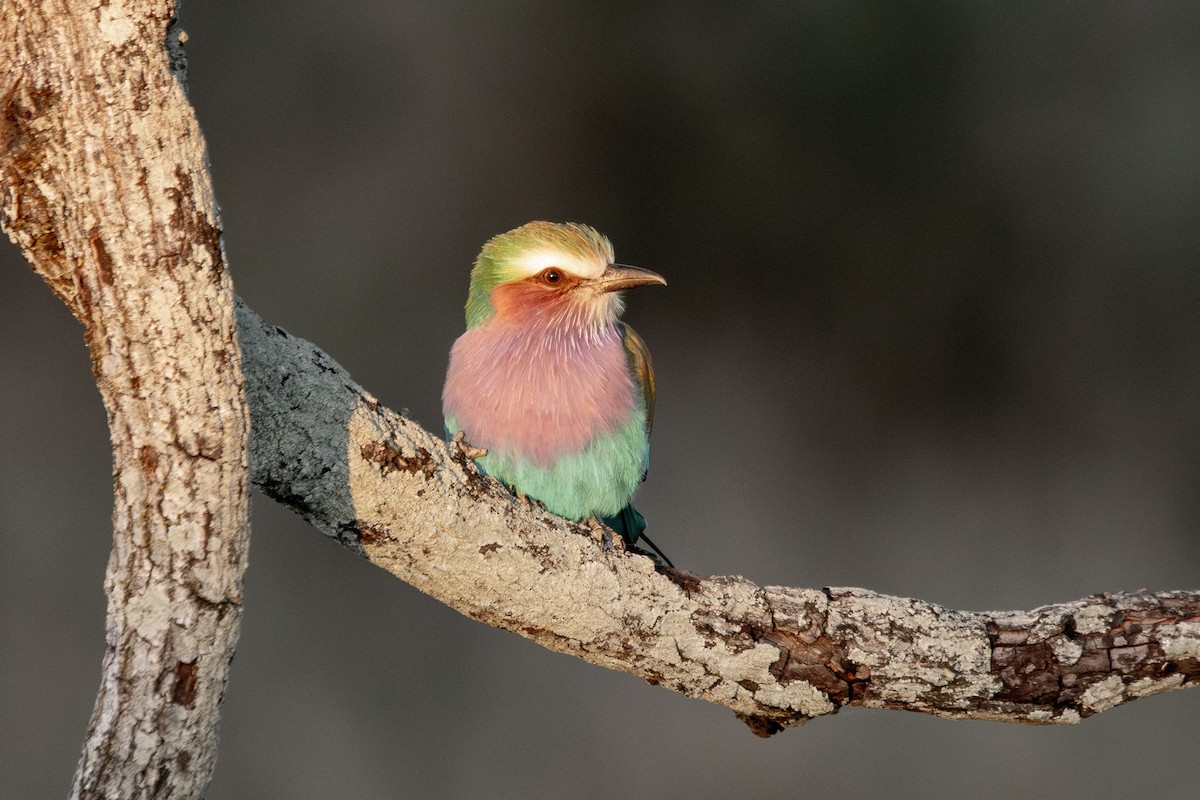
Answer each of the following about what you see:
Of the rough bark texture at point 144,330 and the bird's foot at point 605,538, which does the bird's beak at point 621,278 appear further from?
the rough bark texture at point 144,330

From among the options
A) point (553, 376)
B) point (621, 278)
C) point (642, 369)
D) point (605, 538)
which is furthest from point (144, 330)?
point (642, 369)

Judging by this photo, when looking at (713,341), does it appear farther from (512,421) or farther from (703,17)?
(512,421)

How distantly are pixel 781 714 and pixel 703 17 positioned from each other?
2.05 m

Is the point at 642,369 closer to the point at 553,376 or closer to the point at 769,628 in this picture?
the point at 553,376

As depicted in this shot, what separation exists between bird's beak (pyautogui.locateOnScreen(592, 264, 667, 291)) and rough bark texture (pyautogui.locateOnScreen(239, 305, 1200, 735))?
18.2 inches

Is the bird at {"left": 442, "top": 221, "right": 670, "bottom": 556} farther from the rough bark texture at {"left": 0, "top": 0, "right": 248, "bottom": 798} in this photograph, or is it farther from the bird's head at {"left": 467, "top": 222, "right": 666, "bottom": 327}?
the rough bark texture at {"left": 0, "top": 0, "right": 248, "bottom": 798}

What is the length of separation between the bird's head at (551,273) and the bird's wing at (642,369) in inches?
3.9

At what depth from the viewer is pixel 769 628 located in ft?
4.51

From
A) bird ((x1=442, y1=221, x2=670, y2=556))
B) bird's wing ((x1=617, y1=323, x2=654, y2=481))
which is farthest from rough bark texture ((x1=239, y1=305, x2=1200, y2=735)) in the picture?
bird's wing ((x1=617, y1=323, x2=654, y2=481))

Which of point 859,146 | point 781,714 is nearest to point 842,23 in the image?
point 859,146

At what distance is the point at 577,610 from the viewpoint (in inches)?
52.4

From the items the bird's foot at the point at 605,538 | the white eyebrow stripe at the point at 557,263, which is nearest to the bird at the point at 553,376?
the white eyebrow stripe at the point at 557,263

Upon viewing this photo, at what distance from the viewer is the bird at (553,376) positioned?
165 cm

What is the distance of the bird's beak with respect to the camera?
5.74ft
